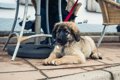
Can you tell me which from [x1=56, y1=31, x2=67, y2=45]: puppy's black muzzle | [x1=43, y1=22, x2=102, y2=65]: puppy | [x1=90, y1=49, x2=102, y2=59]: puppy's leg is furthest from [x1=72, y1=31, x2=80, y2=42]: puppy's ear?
[x1=90, y1=49, x2=102, y2=59]: puppy's leg

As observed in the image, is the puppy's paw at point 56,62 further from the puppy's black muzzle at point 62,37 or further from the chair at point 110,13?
the chair at point 110,13

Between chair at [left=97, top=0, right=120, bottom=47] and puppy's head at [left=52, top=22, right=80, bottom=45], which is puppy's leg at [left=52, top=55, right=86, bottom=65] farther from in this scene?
chair at [left=97, top=0, right=120, bottom=47]

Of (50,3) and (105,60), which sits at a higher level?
(50,3)

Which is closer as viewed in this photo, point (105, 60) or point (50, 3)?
point (105, 60)

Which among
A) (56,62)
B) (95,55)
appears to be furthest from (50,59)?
(95,55)

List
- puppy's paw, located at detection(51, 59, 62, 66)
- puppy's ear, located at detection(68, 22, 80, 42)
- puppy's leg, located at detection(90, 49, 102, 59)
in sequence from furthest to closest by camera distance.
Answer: puppy's leg, located at detection(90, 49, 102, 59) < puppy's ear, located at detection(68, 22, 80, 42) < puppy's paw, located at detection(51, 59, 62, 66)

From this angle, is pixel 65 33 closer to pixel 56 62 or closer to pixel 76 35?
pixel 76 35

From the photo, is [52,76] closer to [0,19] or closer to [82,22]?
[0,19]

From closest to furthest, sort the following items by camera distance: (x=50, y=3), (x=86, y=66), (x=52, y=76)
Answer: (x=52, y=76)
(x=86, y=66)
(x=50, y=3)

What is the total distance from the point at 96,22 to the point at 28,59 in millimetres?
5490

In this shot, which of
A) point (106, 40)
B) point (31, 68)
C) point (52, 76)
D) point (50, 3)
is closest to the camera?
point (52, 76)

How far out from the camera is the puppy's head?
12.5 feet

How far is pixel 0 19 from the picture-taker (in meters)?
7.55

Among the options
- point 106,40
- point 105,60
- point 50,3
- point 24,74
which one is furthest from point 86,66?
point 106,40
